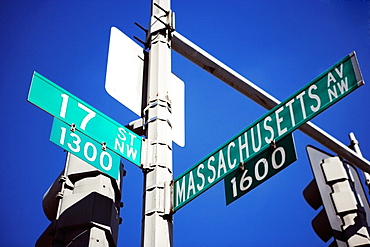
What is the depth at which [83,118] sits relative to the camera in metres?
4.23

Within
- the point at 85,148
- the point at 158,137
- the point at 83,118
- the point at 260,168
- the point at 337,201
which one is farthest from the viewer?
the point at 158,137

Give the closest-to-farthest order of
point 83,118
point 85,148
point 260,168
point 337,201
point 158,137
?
point 337,201, point 260,168, point 85,148, point 83,118, point 158,137

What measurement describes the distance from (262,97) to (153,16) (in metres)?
1.64

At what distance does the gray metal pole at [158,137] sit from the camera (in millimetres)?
4023

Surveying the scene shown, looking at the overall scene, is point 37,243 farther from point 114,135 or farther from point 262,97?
point 262,97

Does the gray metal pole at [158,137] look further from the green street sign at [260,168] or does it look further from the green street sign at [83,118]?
the green street sign at [260,168]

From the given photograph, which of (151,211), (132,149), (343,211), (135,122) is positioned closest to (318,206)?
(343,211)

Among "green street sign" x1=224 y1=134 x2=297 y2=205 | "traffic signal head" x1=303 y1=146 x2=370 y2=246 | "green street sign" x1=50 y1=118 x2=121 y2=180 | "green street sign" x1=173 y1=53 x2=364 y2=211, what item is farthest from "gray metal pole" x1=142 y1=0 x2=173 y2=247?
"traffic signal head" x1=303 y1=146 x2=370 y2=246

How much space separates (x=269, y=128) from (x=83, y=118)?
5.57ft

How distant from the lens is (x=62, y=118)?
406cm

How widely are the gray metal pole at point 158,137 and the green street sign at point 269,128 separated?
164mm

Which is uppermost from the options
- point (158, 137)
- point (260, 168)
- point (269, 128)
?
point (158, 137)

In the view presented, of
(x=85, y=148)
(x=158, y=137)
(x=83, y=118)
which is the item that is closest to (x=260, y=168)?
(x=158, y=137)

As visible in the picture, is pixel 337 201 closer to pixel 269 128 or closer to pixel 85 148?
pixel 269 128
